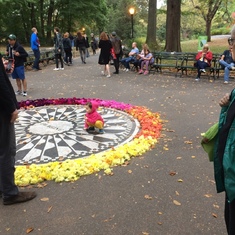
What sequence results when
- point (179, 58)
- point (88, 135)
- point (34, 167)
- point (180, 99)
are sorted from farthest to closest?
point (179, 58)
point (180, 99)
point (88, 135)
point (34, 167)

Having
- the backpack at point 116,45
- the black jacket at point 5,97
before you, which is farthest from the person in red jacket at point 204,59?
the black jacket at point 5,97

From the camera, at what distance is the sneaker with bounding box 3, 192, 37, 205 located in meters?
3.64

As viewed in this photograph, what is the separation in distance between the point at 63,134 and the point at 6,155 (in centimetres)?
262

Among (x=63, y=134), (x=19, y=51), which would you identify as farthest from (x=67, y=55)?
(x=63, y=134)

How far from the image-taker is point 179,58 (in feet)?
43.7

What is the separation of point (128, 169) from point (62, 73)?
11.0 meters

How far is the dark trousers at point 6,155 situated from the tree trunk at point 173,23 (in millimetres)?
14218

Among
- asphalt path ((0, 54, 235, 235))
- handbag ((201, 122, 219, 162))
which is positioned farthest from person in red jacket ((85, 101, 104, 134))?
handbag ((201, 122, 219, 162))

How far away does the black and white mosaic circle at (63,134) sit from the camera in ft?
17.0

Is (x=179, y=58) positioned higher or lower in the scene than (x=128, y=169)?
higher

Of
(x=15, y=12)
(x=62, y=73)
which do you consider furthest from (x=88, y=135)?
(x=15, y=12)

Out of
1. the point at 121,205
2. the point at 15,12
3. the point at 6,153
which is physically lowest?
the point at 121,205

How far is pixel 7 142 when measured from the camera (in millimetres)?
3436

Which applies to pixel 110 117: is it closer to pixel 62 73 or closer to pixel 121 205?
pixel 121 205
